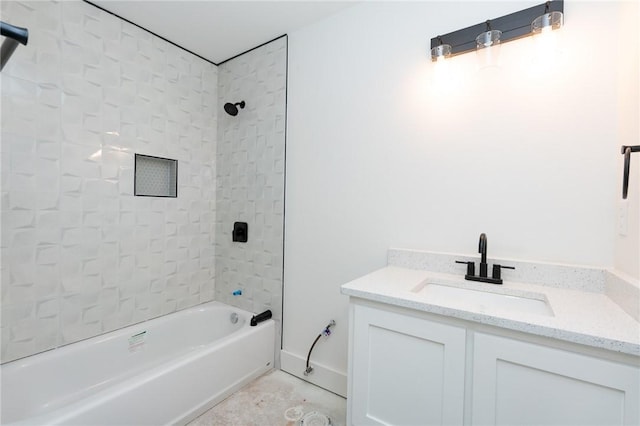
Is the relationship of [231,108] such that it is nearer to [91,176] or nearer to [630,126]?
[91,176]

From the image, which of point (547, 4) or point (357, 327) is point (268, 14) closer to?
point (547, 4)

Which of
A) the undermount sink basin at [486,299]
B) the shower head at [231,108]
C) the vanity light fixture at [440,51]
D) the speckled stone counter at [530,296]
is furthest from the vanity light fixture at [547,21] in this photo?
the shower head at [231,108]

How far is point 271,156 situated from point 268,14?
3.08ft

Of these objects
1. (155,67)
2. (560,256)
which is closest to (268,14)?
(155,67)

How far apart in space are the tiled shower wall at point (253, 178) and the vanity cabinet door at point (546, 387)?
1493 mm

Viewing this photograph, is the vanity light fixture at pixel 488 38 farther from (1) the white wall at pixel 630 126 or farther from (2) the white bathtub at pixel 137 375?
(2) the white bathtub at pixel 137 375

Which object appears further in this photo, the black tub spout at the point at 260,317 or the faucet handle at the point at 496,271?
the black tub spout at the point at 260,317

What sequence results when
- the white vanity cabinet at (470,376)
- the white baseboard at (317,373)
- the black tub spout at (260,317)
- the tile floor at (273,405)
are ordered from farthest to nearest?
the black tub spout at (260,317) < the white baseboard at (317,373) < the tile floor at (273,405) < the white vanity cabinet at (470,376)

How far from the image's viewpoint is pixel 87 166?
1829 mm

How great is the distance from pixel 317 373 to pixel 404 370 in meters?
1.06

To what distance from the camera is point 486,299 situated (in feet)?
4.30

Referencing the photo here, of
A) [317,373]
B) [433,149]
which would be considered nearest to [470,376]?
[433,149]

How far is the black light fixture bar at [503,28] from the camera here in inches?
52.1

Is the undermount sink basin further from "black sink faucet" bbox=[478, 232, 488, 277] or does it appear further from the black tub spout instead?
the black tub spout
